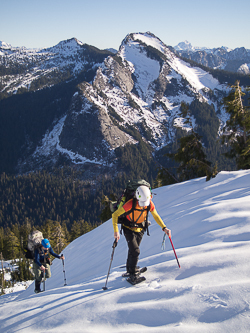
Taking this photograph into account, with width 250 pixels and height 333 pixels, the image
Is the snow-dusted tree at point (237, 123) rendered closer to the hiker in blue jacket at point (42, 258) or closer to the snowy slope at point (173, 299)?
the snowy slope at point (173, 299)

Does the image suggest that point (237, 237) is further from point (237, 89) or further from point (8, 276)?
point (8, 276)

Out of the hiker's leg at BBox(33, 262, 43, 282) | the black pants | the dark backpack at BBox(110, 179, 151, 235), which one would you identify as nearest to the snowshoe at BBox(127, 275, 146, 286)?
the black pants

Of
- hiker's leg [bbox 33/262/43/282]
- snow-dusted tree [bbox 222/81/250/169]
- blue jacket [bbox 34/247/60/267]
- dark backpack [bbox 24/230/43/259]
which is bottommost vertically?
hiker's leg [bbox 33/262/43/282]

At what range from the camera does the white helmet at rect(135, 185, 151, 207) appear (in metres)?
5.18

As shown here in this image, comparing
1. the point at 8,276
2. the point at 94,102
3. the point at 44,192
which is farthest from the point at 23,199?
the point at 8,276

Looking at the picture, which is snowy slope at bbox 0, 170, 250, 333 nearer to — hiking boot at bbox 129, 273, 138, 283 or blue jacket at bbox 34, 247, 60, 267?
hiking boot at bbox 129, 273, 138, 283

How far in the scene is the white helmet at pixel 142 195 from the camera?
5176 millimetres

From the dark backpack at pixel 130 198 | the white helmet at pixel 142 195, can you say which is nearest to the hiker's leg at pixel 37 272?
the dark backpack at pixel 130 198

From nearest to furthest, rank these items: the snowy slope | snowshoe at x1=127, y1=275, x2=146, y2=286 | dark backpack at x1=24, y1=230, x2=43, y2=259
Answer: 1. the snowy slope
2. snowshoe at x1=127, y1=275, x2=146, y2=286
3. dark backpack at x1=24, y1=230, x2=43, y2=259

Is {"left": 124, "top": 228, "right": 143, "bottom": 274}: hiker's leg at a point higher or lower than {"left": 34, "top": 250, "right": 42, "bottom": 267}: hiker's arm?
higher

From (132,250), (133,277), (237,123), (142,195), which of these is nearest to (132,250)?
(132,250)

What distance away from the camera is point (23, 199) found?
5989 inches

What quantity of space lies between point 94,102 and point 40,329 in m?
200

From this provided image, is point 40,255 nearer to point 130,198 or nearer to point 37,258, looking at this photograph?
point 37,258
